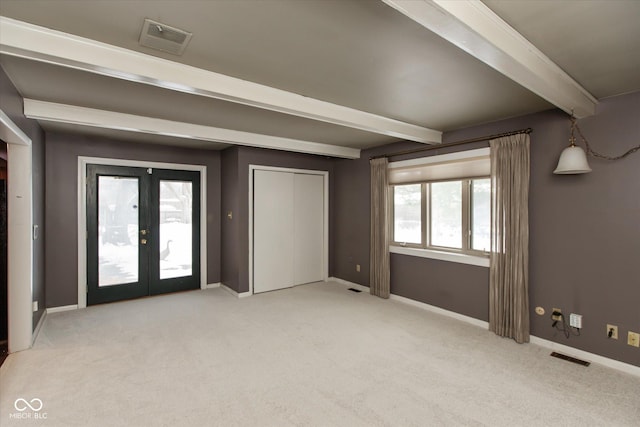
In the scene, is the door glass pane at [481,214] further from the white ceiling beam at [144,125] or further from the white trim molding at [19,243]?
the white trim molding at [19,243]

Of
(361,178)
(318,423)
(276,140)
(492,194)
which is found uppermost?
(276,140)

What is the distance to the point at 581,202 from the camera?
3104 millimetres

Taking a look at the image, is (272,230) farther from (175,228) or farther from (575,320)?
(575,320)

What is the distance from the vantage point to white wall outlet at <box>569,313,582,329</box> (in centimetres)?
310

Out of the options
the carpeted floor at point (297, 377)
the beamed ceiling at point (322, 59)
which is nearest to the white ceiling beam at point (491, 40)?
the beamed ceiling at point (322, 59)

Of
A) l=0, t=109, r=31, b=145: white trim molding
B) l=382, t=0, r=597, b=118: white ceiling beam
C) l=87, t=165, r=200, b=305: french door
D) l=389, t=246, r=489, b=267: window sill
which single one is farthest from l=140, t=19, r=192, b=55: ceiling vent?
l=389, t=246, r=489, b=267: window sill

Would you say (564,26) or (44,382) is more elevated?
(564,26)

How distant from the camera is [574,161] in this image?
287 cm

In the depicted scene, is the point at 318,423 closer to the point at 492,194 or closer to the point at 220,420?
the point at 220,420

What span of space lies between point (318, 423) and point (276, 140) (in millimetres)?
3467

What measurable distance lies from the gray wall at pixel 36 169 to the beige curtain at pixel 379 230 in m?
4.26

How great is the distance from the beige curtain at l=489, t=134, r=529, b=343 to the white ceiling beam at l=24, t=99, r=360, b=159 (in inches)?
103

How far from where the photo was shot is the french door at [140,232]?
4668 mm

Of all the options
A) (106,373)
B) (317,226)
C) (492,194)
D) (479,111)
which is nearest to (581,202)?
(492,194)
